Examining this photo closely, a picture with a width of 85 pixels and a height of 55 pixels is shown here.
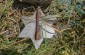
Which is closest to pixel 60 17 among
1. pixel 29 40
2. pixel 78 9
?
pixel 78 9

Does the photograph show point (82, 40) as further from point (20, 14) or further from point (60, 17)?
point (20, 14)

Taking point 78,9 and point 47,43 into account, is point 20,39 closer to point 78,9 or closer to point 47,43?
point 47,43

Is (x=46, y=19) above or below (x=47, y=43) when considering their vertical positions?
above

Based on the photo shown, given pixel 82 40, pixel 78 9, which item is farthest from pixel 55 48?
pixel 78 9

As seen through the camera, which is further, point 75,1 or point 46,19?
point 75,1

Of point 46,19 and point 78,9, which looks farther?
point 78,9

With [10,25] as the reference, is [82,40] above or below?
below
